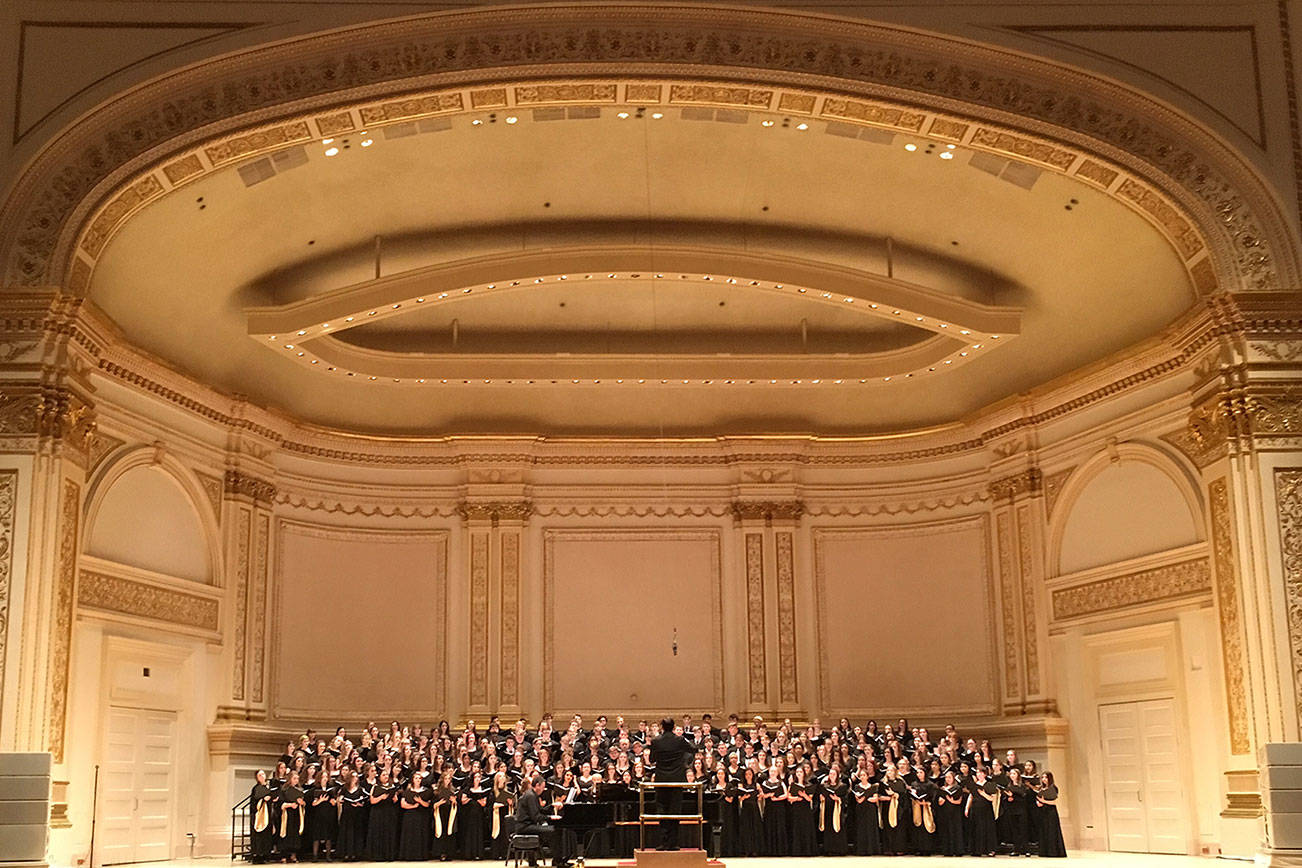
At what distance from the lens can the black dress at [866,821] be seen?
15023 mm

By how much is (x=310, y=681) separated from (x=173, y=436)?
3.64m

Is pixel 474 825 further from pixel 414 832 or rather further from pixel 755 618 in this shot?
pixel 755 618

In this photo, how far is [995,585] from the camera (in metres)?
17.3

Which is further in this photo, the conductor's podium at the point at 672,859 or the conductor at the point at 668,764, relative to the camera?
the conductor at the point at 668,764

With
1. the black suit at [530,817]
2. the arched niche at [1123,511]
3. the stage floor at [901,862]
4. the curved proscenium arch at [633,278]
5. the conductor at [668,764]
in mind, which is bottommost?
the stage floor at [901,862]

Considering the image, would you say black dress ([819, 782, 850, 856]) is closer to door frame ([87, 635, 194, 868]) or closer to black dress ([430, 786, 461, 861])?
black dress ([430, 786, 461, 861])

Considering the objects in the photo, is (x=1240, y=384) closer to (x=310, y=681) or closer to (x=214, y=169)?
(x=214, y=169)

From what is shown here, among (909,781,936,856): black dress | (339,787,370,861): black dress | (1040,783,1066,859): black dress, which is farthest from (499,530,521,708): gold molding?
(1040,783,1066,859): black dress

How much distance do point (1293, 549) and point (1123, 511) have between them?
14.3ft

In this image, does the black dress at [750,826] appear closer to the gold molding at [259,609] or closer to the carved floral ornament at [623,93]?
the gold molding at [259,609]

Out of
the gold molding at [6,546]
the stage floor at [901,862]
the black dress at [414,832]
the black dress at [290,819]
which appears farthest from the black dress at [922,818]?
the gold molding at [6,546]

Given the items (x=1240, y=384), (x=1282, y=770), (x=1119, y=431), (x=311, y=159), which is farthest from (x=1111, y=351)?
(x=311, y=159)

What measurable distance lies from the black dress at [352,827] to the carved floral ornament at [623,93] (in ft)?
19.9

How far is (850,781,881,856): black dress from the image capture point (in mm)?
15023
